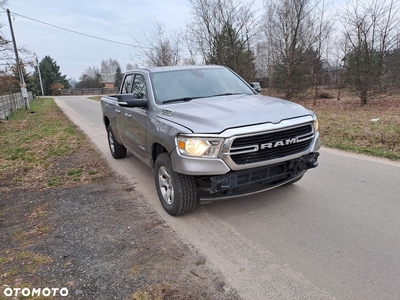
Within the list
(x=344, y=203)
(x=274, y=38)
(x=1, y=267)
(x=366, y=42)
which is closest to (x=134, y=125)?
(x=1, y=267)

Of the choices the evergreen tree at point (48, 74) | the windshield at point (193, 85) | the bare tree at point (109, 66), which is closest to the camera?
the windshield at point (193, 85)

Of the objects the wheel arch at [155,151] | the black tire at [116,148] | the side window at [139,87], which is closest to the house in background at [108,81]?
the black tire at [116,148]

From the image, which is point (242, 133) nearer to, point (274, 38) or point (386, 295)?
point (386, 295)

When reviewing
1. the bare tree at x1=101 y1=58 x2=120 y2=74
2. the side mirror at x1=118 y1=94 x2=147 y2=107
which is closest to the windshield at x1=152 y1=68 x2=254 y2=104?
the side mirror at x1=118 y1=94 x2=147 y2=107

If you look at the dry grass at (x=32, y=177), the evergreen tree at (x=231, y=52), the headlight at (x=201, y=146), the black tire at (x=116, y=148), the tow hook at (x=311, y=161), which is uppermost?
the evergreen tree at (x=231, y=52)

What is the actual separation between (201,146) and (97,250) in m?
1.58

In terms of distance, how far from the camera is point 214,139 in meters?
3.10

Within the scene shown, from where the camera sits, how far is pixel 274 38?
19469 mm

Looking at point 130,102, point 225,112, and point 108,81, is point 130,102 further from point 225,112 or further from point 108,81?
point 108,81

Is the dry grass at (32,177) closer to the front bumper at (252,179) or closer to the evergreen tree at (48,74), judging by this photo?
the front bumper at (252,179)

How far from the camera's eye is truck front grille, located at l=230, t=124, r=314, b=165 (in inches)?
125

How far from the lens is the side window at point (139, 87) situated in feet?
15.4

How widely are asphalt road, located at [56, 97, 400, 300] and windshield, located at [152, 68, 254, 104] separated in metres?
1.62

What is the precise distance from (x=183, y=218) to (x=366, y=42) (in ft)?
53.3
